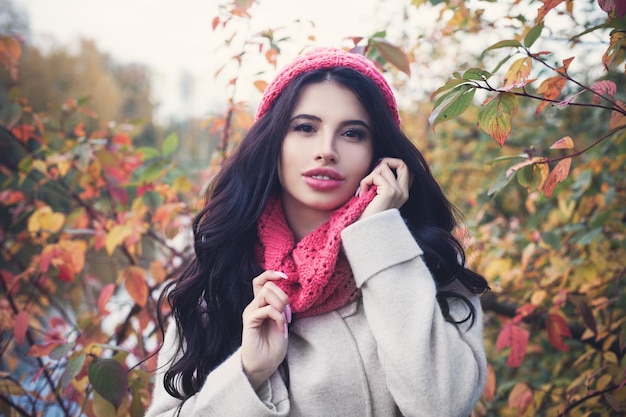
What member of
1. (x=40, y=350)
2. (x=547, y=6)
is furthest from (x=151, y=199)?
(x=547, y=6)

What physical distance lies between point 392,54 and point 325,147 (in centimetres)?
54

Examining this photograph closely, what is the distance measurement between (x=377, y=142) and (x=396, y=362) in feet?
2.02

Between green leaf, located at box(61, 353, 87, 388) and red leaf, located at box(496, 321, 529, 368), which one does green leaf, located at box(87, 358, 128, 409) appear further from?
red leaf, located at box(496, 321, 529, 368)

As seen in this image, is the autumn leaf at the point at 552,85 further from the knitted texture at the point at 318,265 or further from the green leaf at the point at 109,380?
the green leaf at the point at 109,380

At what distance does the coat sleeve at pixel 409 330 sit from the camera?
1.02 meters

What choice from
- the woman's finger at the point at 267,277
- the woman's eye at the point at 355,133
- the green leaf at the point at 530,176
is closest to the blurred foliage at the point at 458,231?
the green leaf at the point at 530,176

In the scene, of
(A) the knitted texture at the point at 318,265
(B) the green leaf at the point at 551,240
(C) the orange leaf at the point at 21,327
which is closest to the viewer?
(A) the knitted texture at the point at 318,265

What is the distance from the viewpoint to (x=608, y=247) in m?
2.26

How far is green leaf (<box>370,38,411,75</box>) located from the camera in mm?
1538

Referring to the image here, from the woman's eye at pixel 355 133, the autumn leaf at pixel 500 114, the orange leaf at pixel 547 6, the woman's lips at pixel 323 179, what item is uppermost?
the orange leaf at pixel 547 6

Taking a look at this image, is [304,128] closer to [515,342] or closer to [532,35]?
[532,35]

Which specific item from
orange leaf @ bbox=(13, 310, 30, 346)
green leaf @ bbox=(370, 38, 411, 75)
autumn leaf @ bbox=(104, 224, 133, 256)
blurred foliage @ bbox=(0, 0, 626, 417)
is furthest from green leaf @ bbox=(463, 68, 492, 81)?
orange leaf @ bbox=(13, 310, 30, 346)

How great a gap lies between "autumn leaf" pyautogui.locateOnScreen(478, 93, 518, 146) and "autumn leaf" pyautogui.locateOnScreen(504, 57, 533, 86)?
0.22 feet

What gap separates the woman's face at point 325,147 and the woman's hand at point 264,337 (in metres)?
0.26
